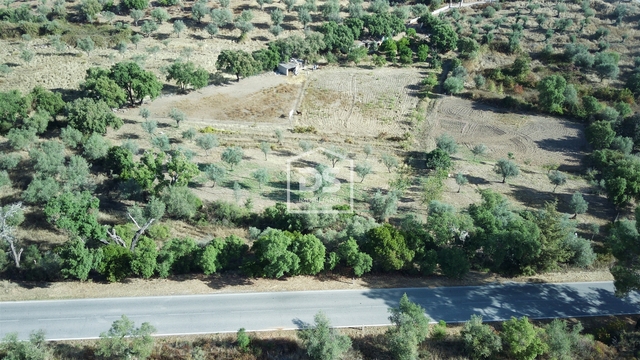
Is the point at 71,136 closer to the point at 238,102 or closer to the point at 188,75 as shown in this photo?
the point at 188,75

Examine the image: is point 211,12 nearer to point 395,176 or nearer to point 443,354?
point 395,176

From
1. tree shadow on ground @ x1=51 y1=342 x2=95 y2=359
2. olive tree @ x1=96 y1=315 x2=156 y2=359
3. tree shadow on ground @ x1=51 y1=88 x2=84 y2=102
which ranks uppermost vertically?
tree shadow on ground @ x1=51 y1=88 x2=84 y2=102

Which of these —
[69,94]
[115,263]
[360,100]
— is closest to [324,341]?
[115,263]

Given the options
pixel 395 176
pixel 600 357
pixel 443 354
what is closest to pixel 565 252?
pixel 600 357

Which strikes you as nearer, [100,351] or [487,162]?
[100,351]

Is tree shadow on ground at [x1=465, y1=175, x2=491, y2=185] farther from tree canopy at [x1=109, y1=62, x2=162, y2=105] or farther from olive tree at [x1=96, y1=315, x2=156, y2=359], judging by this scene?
tree canopy at [x1=109, y1=62, x2=162, y2=105]

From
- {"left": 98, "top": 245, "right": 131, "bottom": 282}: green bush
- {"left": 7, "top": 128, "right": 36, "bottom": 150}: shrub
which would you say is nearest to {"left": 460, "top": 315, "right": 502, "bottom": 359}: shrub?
{"left": 98, "top": 245, "right": 131, "bottom": 282}: green bush
